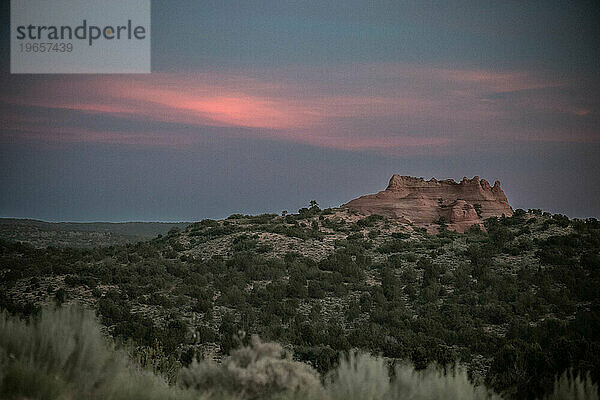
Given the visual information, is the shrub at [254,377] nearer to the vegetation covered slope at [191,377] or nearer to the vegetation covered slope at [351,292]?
the vegetation covered slope at [191,377]

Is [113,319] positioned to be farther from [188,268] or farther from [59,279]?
[188,268]

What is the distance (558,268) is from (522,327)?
763 cm

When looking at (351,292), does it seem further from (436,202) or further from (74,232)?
(74,232)

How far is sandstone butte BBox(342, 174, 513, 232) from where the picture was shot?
44.2 m

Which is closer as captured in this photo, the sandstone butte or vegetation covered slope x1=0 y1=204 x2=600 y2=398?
vegetation covered slope x1=0 y1=204 x2=600 y2=398

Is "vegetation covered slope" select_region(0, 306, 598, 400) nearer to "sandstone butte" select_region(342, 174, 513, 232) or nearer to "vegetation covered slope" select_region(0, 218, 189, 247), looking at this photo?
"sandstone butte" select_region(342, 174, 513, 232)

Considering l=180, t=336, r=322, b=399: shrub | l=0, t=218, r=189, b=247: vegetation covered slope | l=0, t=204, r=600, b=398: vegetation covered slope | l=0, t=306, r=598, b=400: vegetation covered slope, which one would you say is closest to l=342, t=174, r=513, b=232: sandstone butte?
l=0, t=204, r=600, b=398: vegetation covered slope

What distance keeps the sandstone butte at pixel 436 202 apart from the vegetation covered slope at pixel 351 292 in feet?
24.8

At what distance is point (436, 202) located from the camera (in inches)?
1834

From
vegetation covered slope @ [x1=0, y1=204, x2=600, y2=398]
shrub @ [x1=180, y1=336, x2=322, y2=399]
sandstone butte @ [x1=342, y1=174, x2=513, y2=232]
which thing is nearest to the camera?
shrub @ [x1=180, y1=336, x2=322, y2=399]

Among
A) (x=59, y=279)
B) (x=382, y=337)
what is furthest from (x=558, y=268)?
(x=59, y=279)

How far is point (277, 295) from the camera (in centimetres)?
2384

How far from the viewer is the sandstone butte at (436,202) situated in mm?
44250

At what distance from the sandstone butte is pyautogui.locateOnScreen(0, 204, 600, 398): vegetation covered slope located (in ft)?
24.8
